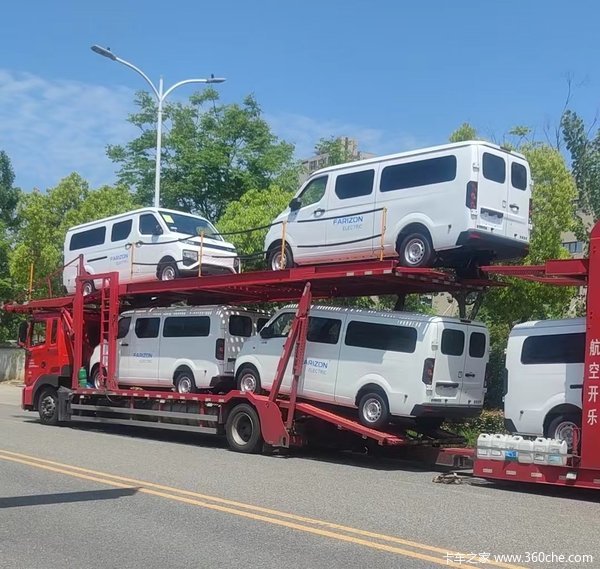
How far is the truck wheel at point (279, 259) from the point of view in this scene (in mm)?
13969

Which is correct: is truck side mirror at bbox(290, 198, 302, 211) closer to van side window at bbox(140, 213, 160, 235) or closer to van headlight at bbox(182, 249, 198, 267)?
van headlight at bbox(182, 249, 198, 267)

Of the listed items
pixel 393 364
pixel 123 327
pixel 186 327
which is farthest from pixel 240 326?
pixel 393 364

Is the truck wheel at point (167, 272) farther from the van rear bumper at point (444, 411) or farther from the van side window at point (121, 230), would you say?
the van rear bumper at point (444, 411)

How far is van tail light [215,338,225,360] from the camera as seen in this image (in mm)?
14898

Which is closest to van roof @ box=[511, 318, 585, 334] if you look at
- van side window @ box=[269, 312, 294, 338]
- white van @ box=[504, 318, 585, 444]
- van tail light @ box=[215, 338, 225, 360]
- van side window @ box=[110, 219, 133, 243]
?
white van @ box=[504, 318, 585, 444]

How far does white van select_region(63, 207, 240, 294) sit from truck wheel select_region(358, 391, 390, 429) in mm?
4870

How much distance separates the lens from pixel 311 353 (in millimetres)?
13203

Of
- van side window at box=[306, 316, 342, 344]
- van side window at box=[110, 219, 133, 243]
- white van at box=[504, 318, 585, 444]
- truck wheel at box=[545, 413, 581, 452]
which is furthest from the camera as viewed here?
van side window at box=[110, 219, 133, 243]

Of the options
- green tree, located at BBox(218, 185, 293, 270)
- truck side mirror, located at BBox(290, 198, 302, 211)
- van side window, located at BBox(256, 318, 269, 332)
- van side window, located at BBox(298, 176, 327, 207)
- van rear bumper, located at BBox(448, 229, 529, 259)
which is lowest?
van side window, located at BBox(256, 318, 269, 332)

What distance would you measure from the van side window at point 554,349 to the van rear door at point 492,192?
1.73 m

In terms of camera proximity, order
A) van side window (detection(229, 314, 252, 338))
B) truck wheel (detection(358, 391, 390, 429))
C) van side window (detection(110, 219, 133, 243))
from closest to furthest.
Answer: truck wheel (detection(358, 391, 390, 429))
van side window (detection(229, 314, 252, 338))
van side window (detection(110, 219, 133, 243))

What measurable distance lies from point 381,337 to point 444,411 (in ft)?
4.82

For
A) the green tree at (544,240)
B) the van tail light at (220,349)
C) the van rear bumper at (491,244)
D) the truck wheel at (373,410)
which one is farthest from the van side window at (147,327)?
the green tree at (544,240)

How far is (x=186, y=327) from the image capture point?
15.5m
